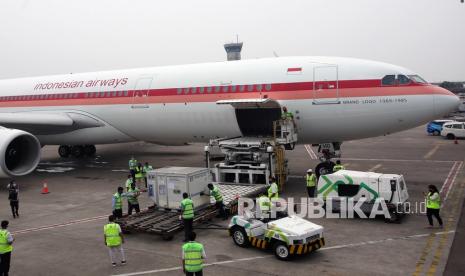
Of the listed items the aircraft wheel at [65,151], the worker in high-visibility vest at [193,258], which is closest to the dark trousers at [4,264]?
the worker in high-visibility vest at [193,258]

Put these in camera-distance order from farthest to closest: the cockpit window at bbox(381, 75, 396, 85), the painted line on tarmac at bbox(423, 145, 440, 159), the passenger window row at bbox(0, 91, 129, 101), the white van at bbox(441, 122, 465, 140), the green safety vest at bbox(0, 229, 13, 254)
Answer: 1. the white van at bbox(441, 122, 465, 140)
2. the painted line on tarmac at bbox(423, 145, 440, 159)
3. the passenger window row at bbox(0, 91, 129, 101)
4. the cockpit window at bbox(381, 75, 396, 85)
5. the green safety vest at bbox(0, 229, 13, 254)

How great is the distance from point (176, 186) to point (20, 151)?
35.6ft

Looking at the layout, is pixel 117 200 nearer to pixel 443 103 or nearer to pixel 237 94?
pixel 237 94

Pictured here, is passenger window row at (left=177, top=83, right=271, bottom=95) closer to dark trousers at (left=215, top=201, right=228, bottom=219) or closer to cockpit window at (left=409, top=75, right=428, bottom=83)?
cockpit window at (left=409, top=75, right=428, bottom=83)

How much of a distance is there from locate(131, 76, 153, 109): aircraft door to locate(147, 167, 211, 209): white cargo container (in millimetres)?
8066

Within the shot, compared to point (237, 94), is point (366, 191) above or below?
below

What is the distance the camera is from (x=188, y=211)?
11.3 meters

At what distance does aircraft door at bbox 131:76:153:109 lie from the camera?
2119cm

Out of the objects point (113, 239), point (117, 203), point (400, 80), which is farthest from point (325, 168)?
point (113, 239)

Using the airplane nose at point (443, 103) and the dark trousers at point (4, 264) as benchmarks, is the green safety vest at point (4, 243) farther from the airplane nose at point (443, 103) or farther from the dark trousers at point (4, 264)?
the airplane nose at point (443, 103)

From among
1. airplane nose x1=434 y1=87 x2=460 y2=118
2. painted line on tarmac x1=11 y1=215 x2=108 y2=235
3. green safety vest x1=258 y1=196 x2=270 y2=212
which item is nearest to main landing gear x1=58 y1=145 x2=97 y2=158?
painted line on tarmac x1=11 y1=215 x2=108 y2=235

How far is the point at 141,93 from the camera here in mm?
21422

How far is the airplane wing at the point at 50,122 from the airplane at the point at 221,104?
0.05 meters

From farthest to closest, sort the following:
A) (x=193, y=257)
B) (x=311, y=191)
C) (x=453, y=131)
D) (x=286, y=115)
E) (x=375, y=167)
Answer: (x=453, y=131) → (x=375, y=167) → (x=286, y=115) → (x=311, y=191) → (x=193, y=257)
